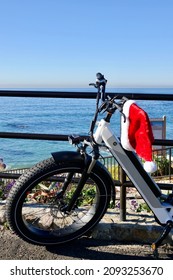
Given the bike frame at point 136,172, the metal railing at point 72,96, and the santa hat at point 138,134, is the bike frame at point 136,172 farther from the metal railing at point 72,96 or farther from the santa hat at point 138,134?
the metal railing at point 72,96

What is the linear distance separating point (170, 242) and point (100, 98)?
3.86ft

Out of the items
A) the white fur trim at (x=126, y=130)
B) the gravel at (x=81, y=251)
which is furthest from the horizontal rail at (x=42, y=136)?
the gravel at (x=81, y=251)

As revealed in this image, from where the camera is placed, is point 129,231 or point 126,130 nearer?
point 126,130

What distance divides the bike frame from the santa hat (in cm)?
Result: 8

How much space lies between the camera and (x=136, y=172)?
96.1 inches

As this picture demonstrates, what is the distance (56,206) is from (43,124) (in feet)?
168

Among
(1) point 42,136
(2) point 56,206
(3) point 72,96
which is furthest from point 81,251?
(3) point 72,96

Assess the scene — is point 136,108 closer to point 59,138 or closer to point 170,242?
point 59,138

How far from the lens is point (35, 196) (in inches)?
125

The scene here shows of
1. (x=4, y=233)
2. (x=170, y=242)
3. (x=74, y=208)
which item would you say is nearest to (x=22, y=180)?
(x=74, y=208)

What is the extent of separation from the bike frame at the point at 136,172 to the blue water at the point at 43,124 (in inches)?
3.7

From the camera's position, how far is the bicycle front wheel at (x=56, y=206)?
7.99 feet

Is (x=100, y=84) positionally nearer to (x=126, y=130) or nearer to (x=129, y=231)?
(x=126, y=130)
